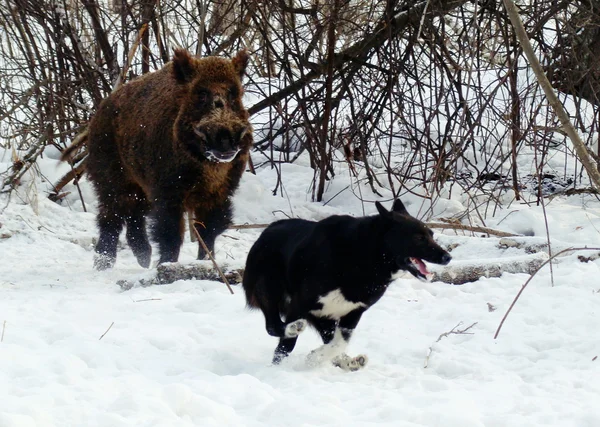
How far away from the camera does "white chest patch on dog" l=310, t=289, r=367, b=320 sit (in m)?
4.48

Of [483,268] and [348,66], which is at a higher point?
[348,66]

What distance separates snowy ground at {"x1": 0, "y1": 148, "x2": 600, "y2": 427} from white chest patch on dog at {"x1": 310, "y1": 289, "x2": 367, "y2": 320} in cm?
32

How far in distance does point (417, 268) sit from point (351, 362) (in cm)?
66

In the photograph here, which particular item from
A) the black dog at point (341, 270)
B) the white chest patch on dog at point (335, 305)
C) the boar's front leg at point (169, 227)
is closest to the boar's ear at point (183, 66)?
the boar's front leg at point (169, 227)

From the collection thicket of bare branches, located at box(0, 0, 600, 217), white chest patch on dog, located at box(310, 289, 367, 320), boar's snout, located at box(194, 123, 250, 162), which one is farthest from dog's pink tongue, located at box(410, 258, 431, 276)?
thicket of bare branches, located at box(0, 0, 600, 217)

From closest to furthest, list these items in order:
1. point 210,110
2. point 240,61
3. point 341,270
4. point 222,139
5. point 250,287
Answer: point 341,270 < point 250,287 < point 222,139 < point 210,110 < point 240,61

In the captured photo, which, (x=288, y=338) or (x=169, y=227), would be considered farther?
(x=169, y=227)

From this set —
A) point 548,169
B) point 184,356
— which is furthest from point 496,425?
point 548,169

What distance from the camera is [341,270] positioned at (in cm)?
445

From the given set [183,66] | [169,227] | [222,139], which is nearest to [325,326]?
[222,139]

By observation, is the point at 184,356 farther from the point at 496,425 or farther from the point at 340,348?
the point at 496,425

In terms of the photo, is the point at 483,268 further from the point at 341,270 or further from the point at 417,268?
the point at 341,270

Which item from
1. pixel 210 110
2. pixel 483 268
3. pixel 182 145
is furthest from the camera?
pixel 182 145

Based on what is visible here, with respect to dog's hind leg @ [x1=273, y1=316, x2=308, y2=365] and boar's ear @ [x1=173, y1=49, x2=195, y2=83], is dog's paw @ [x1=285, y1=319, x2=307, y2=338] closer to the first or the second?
dog's hind leg @ [x1=273, y1=316, x2=308, y2=365]
